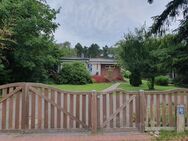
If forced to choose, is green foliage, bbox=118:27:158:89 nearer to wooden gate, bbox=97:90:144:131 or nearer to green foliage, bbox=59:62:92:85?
green foliage, bbox=59:62:92:85

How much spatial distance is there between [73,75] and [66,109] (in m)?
27.2

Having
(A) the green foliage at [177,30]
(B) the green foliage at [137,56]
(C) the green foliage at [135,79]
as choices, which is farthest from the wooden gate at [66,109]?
(C) the green foliage at [135,79]

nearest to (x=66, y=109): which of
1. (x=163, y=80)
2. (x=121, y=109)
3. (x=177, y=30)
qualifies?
(x=121, y=109)

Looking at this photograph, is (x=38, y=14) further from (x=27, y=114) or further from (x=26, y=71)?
(x=27, y=114)

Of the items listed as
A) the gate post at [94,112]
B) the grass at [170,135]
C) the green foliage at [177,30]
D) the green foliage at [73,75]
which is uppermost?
the green foliage at [177,30]

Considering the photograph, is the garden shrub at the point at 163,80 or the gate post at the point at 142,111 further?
the garden shrub at the point at 163,80

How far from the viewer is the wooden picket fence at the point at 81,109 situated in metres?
8.19

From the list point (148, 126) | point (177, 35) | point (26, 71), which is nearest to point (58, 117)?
point (148, 126)

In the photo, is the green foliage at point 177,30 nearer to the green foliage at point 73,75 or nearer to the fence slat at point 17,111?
the fence slat at point 17,111

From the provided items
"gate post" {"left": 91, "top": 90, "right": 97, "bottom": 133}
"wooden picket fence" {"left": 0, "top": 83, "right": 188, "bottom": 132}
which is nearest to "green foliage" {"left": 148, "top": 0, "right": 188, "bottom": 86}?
"wooden picket fence" {"left": 0, "top": 83, "right": 188, "bottom": 132}

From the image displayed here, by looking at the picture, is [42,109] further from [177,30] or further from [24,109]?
[177,30]

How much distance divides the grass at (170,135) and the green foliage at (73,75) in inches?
1079

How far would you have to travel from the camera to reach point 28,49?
21969mm

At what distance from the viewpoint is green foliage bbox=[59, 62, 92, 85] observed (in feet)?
116
